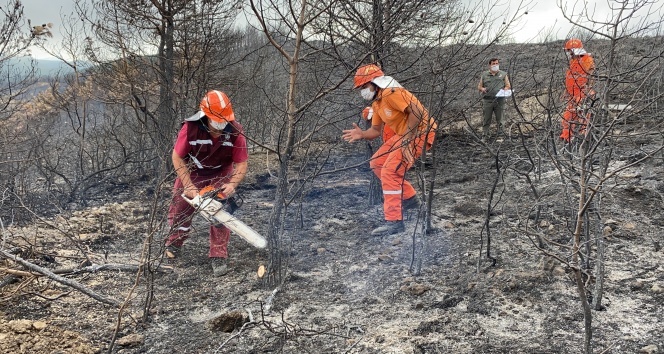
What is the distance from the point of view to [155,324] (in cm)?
328

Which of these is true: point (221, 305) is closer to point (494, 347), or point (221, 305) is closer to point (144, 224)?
point (494, 347)

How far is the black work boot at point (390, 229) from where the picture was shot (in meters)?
4.76

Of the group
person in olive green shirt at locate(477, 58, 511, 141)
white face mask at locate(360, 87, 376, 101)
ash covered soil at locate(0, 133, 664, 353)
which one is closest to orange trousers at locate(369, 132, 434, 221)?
ash covered soil at locate(0, 133, 664, 353)

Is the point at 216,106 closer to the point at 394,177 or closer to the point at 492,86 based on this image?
the point at 394,177

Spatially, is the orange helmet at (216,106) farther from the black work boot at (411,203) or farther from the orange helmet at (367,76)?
the black work boot at (411,203)

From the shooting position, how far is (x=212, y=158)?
4340mm

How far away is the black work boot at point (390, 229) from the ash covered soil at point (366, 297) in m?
0.10

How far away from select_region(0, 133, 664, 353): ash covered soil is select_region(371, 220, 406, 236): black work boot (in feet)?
0.32

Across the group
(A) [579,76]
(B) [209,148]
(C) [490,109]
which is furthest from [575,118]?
(C) [490,109]

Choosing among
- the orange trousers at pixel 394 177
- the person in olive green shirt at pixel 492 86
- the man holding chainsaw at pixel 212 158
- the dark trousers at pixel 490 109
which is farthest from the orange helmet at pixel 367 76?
the dark trousers at pixel 490 109

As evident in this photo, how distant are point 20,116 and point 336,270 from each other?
889 centimetres

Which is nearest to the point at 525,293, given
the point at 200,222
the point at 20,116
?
the point at 200,222

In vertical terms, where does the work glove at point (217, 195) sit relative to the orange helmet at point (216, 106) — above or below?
below

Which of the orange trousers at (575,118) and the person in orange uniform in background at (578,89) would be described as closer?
the orange trousers at (575,118)
